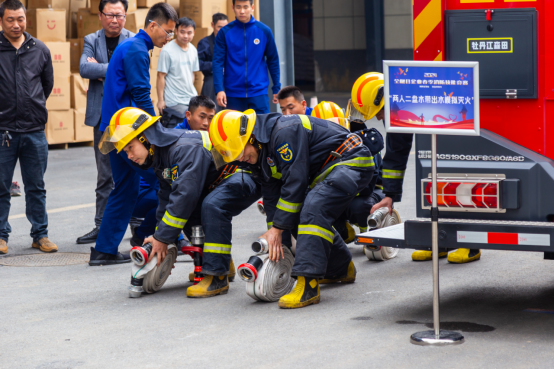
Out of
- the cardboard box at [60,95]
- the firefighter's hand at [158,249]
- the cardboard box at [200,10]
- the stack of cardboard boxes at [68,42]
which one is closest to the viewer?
the firefighter's hand at [158,249]

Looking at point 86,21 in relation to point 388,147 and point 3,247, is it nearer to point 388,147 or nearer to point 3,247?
point 3,247

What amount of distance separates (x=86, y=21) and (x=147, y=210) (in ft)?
24.9

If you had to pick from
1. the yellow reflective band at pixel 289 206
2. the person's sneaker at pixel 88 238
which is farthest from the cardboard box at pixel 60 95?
the yellow reflective band at pixel 289 206

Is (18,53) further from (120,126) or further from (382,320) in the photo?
(382,320)

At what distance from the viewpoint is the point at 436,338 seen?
4293mm

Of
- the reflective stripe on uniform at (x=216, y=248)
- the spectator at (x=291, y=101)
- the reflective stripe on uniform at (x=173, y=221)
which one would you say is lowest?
the reflective stripe on uniform at (x=216, y=248)

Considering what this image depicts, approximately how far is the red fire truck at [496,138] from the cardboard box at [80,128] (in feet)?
32.8

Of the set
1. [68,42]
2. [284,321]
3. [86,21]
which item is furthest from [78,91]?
[284,321]

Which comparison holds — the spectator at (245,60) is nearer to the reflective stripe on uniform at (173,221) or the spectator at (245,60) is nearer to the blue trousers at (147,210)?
the blue trousers at (147,210)

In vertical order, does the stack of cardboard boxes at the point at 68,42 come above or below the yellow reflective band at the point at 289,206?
above

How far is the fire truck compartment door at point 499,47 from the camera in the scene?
4.49m

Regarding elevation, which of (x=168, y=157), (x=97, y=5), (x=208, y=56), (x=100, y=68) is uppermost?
(x=97, y=5)

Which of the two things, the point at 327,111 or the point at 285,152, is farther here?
the point at 327,111

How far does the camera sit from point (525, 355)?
4109 mm
